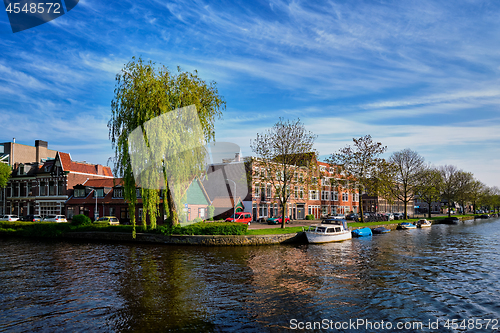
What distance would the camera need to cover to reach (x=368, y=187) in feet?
191

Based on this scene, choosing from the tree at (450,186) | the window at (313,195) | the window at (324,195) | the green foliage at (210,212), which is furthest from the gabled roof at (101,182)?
the tree at (450,186)

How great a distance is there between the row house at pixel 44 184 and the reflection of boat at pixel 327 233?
4878cm

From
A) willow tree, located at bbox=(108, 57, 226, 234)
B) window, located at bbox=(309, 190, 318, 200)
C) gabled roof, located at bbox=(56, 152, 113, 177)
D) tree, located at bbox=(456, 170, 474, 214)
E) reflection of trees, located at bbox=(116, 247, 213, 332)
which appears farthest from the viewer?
tree, located at bbox=(456, 170, 474, 214)

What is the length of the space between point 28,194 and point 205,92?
178 feet

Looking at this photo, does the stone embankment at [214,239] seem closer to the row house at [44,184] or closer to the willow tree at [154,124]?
the willow tree at [154,124]

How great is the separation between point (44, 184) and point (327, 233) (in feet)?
187

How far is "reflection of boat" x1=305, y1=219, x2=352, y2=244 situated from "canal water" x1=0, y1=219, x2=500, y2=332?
24.2 feet

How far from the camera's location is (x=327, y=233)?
1460 inches

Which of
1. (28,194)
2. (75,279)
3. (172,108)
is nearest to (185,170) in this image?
(172,108)

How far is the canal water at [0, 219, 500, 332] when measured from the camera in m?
12.8

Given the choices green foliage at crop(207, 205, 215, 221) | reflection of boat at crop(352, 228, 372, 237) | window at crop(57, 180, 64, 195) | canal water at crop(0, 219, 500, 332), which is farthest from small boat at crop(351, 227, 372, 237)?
window at crop(57, 180, 64, 195)

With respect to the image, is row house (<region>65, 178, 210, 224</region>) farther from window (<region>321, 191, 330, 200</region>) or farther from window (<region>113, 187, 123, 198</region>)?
window (<region>321, 191, 330, 200</region>)

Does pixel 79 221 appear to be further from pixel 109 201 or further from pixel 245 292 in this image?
pixel 245 292

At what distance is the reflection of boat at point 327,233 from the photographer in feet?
118
